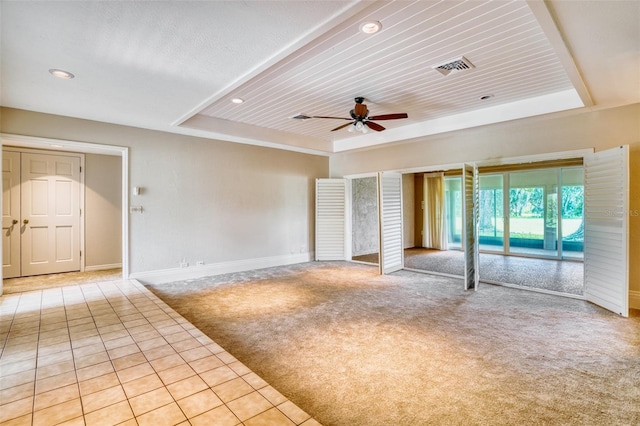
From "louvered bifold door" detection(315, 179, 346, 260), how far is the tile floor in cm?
431

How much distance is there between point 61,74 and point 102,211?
3699 mm

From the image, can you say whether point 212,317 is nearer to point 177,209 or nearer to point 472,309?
point 177,209

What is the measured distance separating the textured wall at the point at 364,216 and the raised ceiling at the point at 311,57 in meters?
3.50

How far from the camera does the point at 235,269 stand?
600 centimetres

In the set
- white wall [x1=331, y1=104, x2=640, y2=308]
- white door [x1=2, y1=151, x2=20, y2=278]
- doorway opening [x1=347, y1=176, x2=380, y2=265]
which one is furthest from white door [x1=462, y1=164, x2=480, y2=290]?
white door [x1=2, y1=151, x2=20, y2=278]

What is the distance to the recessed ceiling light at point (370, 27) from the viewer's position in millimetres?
2344

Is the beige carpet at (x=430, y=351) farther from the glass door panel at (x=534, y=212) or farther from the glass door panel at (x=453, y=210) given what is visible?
the glass door panel at (x=453, y=210)

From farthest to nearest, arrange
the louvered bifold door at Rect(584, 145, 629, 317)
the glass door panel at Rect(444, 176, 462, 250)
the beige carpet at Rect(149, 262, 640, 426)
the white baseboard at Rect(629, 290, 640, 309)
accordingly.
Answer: the glass door panel at Rect(444, 176, 462, 250) < the white baseboard at Rect(629, 290, 640, 309) < the louvered bifold door at Rect(584, 145, 629, 317) < the beige carpet at Rect(149, 262, 640, 426)

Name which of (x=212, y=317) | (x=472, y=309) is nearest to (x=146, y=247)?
(x=212, y=317)

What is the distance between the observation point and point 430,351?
2666 mm

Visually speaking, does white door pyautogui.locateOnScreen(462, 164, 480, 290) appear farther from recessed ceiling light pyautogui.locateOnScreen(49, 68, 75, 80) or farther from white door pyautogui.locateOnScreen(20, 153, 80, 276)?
white door pyautogui.locateOnScreen(20, 153, 80, 276)

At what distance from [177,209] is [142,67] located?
2.85m

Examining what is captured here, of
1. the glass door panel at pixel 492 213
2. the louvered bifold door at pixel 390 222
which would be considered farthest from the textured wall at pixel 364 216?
the glass door panel at pixel 492 213

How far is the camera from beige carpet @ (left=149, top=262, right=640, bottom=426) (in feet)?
6.29
